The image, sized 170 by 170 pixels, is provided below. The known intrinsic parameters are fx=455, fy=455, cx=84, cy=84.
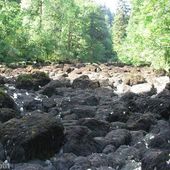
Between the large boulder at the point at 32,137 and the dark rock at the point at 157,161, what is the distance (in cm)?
171

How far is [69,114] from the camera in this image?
961cm

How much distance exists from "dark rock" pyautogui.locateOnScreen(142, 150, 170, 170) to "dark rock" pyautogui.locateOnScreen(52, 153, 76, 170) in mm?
1148

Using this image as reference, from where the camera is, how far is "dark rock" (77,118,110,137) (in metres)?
8.19

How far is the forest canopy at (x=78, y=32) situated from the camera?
1879 cm

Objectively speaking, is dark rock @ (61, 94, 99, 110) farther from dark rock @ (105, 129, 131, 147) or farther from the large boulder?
the large boulder

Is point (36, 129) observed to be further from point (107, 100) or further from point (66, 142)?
point (107, 100)

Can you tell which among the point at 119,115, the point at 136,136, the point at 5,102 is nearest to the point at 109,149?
the point at 136,136

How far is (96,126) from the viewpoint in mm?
8375

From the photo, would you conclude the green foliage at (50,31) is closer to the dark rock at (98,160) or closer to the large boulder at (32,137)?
the large boulder at (32,137)

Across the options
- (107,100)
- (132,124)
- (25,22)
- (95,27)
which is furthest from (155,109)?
(95,27)

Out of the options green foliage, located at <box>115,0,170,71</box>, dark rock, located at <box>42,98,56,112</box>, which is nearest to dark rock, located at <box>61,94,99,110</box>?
dark rock, located at <box>42,98,56,112</box>

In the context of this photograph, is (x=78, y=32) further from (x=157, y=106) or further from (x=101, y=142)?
(x=101, y=142)

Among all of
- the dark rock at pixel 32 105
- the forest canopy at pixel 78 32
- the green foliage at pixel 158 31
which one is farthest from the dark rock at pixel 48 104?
the forest canopy at pixel 78 32

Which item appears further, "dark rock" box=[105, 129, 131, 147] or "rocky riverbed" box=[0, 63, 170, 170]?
"dark rock" box=[105, 129, 131, 147]
